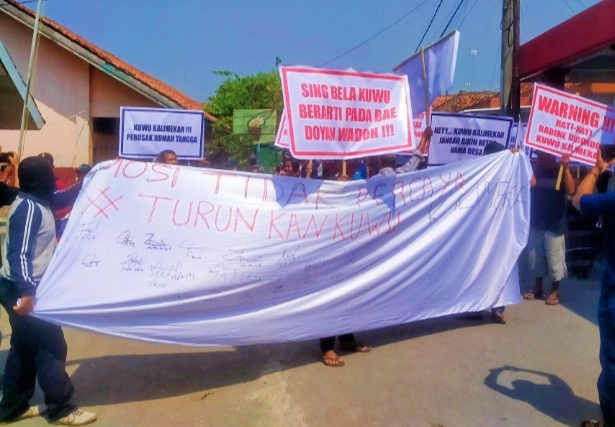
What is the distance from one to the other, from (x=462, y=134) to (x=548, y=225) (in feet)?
5.08

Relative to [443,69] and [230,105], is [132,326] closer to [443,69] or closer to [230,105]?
[443,69]

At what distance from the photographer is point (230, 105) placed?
2567 cm

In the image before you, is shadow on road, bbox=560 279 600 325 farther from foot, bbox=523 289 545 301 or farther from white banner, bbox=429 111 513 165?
white banner, bbox=429 111 513 165

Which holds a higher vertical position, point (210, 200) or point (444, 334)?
point (210, 200)

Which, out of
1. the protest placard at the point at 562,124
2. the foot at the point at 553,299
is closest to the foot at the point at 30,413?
the protest placard at the point at 562,124

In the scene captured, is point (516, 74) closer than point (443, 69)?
No

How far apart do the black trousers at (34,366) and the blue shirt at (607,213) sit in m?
3.47

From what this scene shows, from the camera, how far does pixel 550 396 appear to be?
4406 millimetres

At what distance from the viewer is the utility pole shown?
33.2ft

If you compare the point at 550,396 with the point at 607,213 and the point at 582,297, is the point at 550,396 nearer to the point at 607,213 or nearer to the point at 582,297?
the point at 607,213

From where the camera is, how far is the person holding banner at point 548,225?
265 inches

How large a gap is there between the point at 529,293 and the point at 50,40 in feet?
33.4

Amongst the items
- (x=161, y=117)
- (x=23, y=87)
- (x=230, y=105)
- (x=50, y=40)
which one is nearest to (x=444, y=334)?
(x=161, y=117)

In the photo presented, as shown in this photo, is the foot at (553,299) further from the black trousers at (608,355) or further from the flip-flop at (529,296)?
the black trousers at (608,355)
